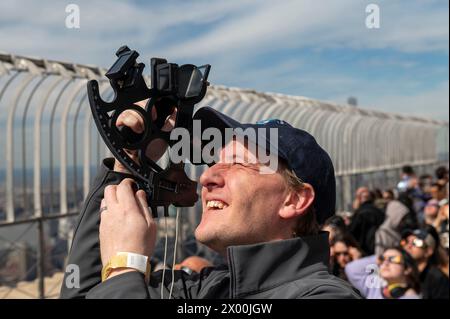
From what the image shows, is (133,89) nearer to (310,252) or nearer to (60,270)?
(310,252)

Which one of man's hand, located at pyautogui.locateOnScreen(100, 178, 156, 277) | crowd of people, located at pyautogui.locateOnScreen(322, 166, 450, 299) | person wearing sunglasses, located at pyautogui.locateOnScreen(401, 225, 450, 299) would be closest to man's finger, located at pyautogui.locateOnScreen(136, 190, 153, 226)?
man's hand, located at pyautogui.locateOnScreen(100, 178, 156, 277)

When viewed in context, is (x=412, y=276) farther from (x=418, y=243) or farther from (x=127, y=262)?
(x=127, y=262)

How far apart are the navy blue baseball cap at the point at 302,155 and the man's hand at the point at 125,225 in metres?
0.36

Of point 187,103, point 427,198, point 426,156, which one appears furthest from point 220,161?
point 426,156

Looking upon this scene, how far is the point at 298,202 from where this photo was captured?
5.16 feet

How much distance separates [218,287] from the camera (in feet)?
5.38

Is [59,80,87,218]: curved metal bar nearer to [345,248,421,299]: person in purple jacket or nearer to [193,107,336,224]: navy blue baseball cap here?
[345,248,421,299]: person in purple jacket

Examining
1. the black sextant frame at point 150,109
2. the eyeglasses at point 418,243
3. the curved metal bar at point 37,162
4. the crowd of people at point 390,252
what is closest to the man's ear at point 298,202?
the black sextant frame at point 150,109

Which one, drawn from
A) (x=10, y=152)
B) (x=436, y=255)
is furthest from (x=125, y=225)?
(x=436, y=255)

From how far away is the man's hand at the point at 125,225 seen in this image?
1.29 m

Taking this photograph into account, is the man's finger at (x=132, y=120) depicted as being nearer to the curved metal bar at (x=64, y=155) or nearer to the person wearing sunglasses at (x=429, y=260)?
the curved metal bar at (x=64, y=155)

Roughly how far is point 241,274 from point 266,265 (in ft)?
0.22

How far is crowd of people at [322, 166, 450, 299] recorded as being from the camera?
420cm
